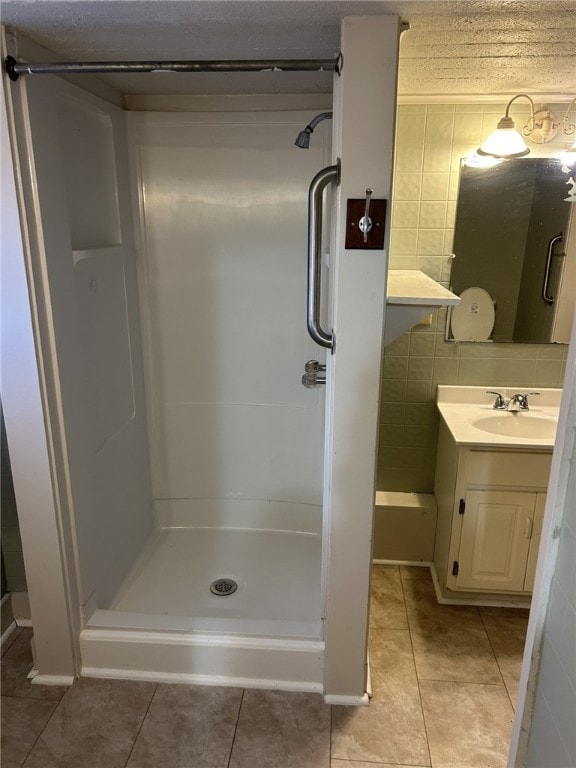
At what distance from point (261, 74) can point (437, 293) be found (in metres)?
0.92

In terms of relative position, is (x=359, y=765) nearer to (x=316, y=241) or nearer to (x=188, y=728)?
(x=188, y=728)

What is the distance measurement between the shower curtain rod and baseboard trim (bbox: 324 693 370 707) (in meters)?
1.81

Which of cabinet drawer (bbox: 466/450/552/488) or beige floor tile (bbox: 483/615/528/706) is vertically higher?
cabinet drawer (bbox: 466/450/552/488)

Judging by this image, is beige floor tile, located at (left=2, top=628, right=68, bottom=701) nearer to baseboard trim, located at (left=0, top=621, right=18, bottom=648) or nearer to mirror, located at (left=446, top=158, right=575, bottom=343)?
baseboard trim, located at (left=0, top=621, right=18, bottom=648)

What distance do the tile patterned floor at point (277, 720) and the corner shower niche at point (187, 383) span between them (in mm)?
99

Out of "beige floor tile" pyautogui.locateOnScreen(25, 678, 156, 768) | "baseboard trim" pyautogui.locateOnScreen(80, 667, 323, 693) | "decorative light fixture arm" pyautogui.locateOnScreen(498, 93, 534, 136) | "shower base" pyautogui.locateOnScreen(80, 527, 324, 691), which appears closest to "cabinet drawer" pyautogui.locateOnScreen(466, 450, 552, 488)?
"shower base" pyautogui.locateOnScreen(80, 527, 324, 691)

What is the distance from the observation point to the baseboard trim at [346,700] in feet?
5.56

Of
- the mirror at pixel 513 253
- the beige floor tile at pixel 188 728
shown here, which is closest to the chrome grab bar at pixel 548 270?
the mirror at pixel 513 253

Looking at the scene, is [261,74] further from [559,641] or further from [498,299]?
[559,641]

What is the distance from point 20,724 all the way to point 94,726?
226mm

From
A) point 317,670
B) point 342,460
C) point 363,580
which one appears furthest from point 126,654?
point 342,460

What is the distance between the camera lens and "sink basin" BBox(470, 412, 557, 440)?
2170 millimetres

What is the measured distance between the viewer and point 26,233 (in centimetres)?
143

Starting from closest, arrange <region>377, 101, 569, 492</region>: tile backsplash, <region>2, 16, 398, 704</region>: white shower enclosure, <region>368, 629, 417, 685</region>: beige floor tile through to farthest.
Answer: <region>2, 16, 398, 704</region>: white shower enclosure → <region>368, 629, 417, 685</region>: beige floor tile → <region>377, 101, 569, 492</region>: tile backsplash
